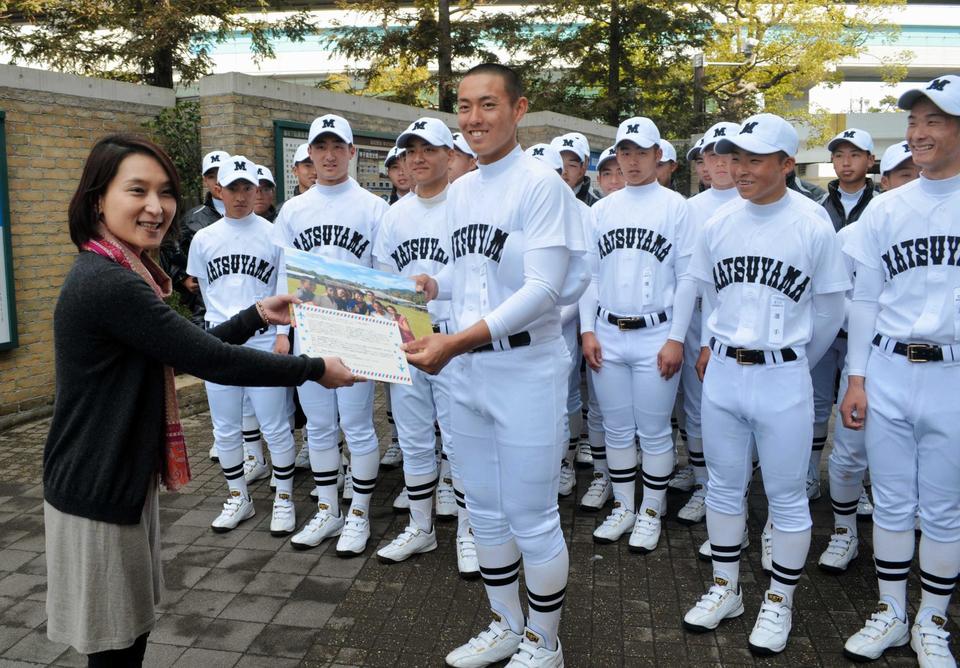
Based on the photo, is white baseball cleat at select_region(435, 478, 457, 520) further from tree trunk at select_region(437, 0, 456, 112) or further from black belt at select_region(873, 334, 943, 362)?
tree trunk at select_region(437, 0, 456, 112)

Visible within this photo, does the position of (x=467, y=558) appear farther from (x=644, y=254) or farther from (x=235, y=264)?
(x=235, y=264)

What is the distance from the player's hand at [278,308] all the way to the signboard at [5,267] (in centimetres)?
557

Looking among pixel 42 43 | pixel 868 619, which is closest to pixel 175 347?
pixel 868 619

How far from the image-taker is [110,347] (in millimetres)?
2320

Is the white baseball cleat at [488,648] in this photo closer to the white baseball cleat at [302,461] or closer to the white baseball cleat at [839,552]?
the white baseball cleat at [839,552]

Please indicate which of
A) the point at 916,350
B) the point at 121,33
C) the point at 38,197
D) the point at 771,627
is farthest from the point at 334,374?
the point at 121,33

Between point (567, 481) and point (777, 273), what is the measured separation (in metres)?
2.69

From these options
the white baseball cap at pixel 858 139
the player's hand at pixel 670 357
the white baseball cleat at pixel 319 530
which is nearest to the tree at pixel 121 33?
the white baseball cleat at pixel 319 530

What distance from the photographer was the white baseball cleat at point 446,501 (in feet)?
17.6

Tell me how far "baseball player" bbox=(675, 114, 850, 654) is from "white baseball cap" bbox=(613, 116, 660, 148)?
134 cm

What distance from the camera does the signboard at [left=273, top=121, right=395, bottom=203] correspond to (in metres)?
9.48

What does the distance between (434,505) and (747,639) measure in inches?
98.5

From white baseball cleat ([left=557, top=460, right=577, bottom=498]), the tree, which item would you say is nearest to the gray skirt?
white baseball cleat ([left=557, top=460, right=577, bottom=498])

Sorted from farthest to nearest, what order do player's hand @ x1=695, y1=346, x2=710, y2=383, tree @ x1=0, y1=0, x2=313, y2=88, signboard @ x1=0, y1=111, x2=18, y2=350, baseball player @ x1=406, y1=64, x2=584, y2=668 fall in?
tree @ x1=0, y1=0, x2=313, y2=88 → signboard @ x1=0, y1=111, x2=18, y2=350 → player's hand @ x1=695, y1=346, x2=710, y2=383 → baseball player @ x1=406, y1=64, x2=584, y2=668
